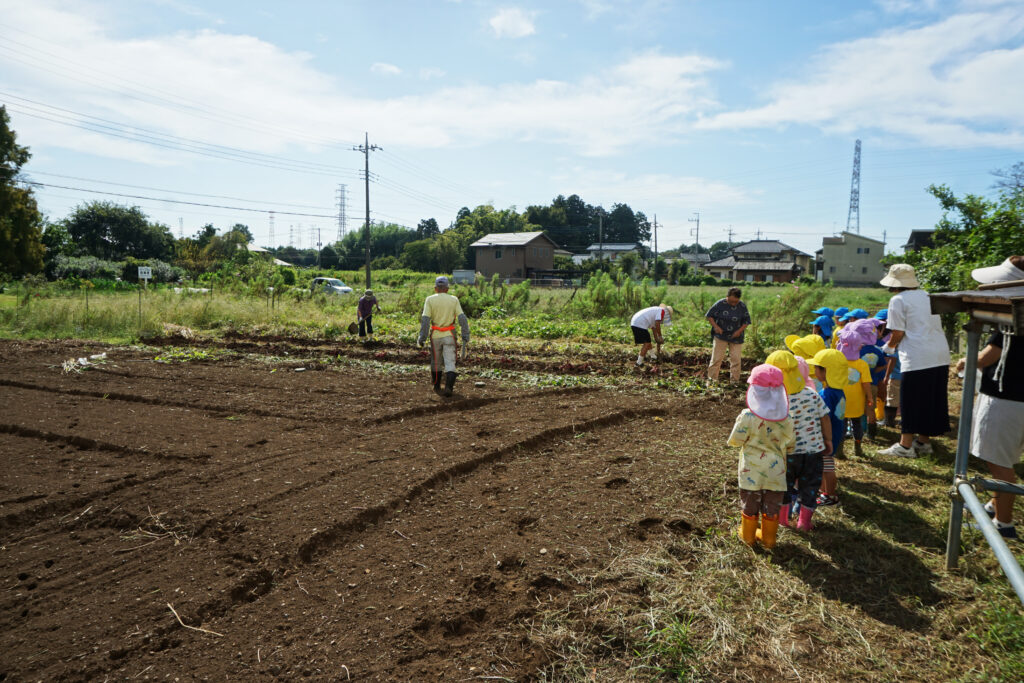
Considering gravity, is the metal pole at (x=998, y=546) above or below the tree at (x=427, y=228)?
below

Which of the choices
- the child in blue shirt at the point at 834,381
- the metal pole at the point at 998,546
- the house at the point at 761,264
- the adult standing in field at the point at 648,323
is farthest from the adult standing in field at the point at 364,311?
the house at the point at 761,264

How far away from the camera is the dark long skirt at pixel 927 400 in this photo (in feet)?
17.9

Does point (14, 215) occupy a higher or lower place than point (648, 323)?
higher

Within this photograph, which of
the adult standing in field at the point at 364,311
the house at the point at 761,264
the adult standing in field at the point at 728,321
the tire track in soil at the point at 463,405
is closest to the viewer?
the tire track in soil at the point at 463,405

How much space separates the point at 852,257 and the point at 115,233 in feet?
236

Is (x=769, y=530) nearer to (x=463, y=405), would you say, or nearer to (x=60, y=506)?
(x=463, y=405)

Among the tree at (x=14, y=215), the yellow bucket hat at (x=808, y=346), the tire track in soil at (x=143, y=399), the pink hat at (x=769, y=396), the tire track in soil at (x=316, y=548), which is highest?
the tree at (x=14, y=215)

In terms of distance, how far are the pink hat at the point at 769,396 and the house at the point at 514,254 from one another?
4952 centimetres

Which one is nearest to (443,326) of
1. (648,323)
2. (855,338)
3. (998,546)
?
(648,323)

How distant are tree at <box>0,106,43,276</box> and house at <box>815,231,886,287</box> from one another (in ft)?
212

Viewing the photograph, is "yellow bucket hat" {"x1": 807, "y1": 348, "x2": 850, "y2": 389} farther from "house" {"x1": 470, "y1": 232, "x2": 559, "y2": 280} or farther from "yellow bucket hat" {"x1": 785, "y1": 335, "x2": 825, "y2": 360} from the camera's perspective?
"house" {"x1": 470, "y1": 232, "x2": 559, "y2": 280}

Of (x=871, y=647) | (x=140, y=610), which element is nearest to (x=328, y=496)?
(x=140, y=610)

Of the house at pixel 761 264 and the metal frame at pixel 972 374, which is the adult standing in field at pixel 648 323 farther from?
the house at pixel 761 264

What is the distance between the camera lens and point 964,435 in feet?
11.5
